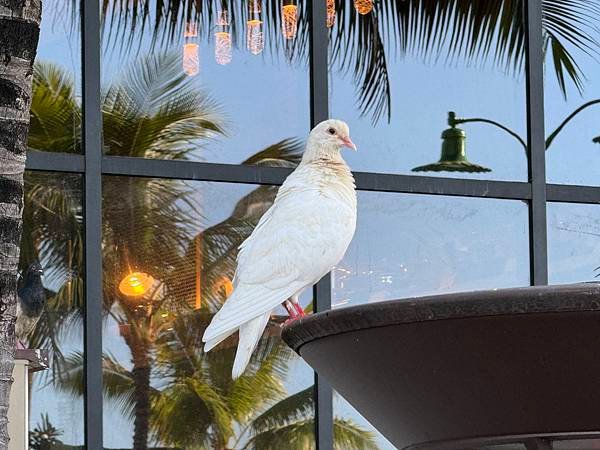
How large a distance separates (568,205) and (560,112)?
0.59 metres

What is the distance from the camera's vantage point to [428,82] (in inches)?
351

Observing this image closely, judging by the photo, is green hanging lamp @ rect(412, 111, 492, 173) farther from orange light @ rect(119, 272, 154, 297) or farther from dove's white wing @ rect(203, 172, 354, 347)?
dove's white wing @ rect(203, 172, 354, 347)

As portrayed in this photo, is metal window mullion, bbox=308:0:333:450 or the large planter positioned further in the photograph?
metal window mullion, bbox=308:0:333:450

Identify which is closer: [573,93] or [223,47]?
[223,47]

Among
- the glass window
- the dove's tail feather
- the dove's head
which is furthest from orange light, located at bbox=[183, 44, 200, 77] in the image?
the glass window

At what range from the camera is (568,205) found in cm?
924

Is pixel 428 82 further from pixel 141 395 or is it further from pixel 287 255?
pixel 287 255

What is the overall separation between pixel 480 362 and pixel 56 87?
6048mm

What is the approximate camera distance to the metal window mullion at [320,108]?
827 centimetres

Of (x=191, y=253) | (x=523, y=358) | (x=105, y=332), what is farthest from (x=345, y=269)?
(x=523, y=358)

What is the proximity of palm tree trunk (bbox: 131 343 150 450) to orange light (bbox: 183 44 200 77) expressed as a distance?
157 centimetres

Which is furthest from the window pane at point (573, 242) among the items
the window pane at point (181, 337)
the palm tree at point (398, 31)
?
the window pane at point (181, 337)

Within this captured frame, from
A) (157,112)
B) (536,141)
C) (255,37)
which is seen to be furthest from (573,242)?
(157,112)

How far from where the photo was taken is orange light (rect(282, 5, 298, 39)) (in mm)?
8627
